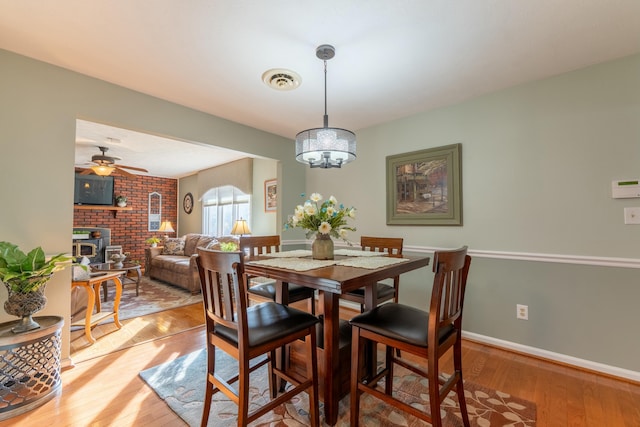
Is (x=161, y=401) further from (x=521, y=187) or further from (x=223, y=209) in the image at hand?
(x=223, y=209)

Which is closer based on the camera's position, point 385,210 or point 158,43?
point 158,43

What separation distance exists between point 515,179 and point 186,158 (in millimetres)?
5099

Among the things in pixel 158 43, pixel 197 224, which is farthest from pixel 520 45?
pixel 197 224

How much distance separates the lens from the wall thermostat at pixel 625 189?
6.37 ft

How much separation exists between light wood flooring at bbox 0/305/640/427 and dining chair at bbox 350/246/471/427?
0.77 metres

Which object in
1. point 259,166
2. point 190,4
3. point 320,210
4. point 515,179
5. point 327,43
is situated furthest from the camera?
point 259,166

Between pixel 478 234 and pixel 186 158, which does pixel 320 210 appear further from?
pixel 186 158

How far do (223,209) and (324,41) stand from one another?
4794 mm

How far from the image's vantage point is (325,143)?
6.26 ft

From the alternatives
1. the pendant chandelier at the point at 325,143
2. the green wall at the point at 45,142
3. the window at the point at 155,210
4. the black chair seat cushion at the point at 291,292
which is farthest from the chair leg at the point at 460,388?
the window at the point at 155,210

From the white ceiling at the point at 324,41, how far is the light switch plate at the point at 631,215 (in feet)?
3.62

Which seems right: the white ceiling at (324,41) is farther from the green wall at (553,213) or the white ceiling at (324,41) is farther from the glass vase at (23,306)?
the glass vase at (23,306)

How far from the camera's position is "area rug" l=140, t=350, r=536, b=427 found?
1565 mm

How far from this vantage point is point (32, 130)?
80.0 inches
